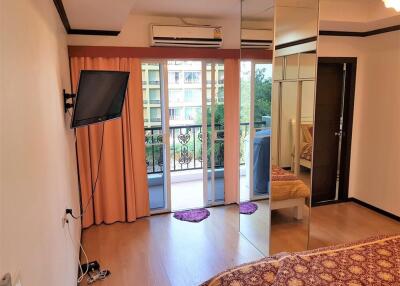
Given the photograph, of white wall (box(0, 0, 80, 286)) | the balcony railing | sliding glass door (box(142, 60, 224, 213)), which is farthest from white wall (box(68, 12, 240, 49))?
white wall (box(0, 0, 80, 286))

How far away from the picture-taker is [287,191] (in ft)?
10.4

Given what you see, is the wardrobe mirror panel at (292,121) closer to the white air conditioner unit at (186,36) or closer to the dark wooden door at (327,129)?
the white air conditioner unit at (186,36)

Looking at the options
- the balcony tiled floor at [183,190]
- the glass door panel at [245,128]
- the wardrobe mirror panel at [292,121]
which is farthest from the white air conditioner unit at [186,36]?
the balcony tiled floor at [183,190]

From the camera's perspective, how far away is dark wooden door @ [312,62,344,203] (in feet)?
14.1

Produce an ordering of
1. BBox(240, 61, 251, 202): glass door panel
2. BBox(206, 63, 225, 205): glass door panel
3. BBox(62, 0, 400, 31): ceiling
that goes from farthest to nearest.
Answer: BBox(206, 63, 225, 205): glass door panel
BBox(240, 61, 251, 202): glass door panel
BBox(62, 0, 400, 31): ceiling

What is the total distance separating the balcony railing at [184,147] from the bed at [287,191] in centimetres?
55

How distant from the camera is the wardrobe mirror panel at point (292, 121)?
9.37 feet

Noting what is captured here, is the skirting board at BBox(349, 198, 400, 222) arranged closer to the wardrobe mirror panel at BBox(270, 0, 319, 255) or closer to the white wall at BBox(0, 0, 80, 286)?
the wardrobe mirror panel at BBox(270, 0, 319, 255)

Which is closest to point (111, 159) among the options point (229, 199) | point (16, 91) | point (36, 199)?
point (229, 199)

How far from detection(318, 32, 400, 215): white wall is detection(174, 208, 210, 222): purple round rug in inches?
84.8

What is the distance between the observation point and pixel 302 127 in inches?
125

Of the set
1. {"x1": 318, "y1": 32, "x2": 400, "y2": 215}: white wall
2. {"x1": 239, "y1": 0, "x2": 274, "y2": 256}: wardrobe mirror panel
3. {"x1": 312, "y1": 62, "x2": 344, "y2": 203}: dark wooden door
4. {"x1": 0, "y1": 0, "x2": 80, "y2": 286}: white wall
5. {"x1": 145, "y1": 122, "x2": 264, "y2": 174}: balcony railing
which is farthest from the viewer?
{"x1": 312, "y1": 62, "x2": 344, "y2": 203}: dark wooden door

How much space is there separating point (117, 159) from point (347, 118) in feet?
10.2

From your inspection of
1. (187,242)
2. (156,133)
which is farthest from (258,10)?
(187,242)
